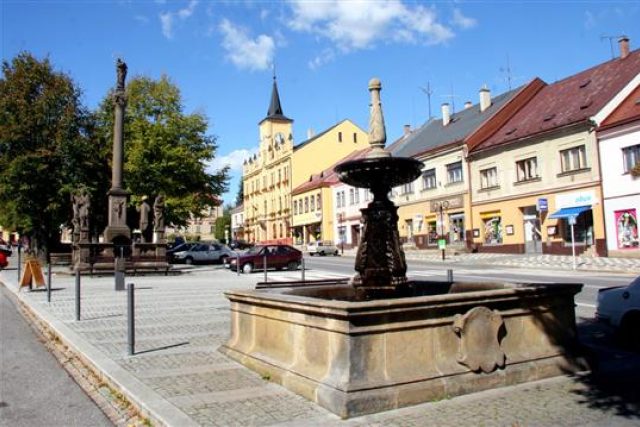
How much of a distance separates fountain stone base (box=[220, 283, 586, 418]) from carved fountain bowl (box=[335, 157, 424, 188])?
86.3 inches

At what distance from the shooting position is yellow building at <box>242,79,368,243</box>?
70750 millimetres

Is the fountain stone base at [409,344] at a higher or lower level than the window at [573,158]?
lower

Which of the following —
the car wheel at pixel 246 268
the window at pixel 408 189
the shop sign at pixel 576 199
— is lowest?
the car wheel at pixel 246 268

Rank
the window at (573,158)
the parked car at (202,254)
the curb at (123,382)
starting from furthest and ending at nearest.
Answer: the parked car at (202,254) → the window at (573,158) → the curb at (123,382)

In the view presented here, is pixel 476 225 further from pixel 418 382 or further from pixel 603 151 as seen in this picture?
pixel 418 382

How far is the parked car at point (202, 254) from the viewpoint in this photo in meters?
39.6

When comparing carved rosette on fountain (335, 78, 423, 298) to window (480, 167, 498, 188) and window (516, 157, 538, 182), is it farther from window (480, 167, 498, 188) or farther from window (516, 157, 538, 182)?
window (480, 167, 498, 188)

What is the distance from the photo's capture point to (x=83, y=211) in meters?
28.7

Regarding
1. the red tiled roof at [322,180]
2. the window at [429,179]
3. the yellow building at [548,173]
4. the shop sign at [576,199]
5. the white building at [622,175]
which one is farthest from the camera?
the red tiled roof at [322,180]

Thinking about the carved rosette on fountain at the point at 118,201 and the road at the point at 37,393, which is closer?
the road at the point at 37,393

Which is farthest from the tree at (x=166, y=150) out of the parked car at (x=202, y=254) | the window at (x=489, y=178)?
the window at (x=489, y=178)

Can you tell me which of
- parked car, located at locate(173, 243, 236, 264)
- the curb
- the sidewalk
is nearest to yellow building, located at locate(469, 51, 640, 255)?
parked car, located at locate(173, 243, 236, 264)

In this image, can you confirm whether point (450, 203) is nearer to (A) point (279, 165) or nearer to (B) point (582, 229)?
(B) point (582, 229)

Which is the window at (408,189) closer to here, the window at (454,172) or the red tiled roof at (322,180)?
the window at (454,172)
